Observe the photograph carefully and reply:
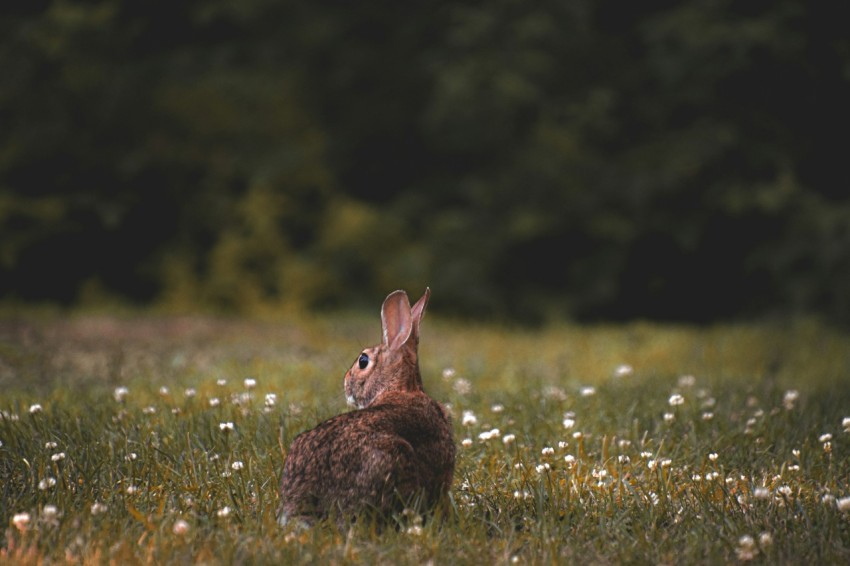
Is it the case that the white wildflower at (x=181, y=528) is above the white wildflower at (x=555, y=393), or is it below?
above

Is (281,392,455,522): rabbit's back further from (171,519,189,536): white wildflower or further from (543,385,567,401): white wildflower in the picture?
(543,385,567,401): white wildflower

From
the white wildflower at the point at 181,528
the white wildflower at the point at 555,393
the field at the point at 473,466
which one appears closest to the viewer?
the white wildflower at the point at 181,528

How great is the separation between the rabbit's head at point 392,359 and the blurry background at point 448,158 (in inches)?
384

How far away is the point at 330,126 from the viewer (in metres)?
15.9

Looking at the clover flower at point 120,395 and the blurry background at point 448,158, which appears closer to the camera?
the clover flower at point 120,395

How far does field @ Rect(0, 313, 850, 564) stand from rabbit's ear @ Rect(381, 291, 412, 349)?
2.17ft

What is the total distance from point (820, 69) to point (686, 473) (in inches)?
424

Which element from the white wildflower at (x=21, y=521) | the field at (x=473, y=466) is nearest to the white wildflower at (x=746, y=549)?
the field at (x=473, y=466)

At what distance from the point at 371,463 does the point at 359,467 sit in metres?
0.05

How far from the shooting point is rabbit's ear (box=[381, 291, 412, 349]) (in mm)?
4152

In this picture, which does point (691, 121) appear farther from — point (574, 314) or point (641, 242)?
point (574, 314)

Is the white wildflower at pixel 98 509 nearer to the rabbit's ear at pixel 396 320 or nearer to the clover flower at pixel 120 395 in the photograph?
the rabbit's ear at pixel 396 320

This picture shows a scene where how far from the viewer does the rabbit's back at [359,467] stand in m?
3.55

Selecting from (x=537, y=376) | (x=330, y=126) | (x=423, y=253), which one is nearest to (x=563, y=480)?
(x=537, y=376)
